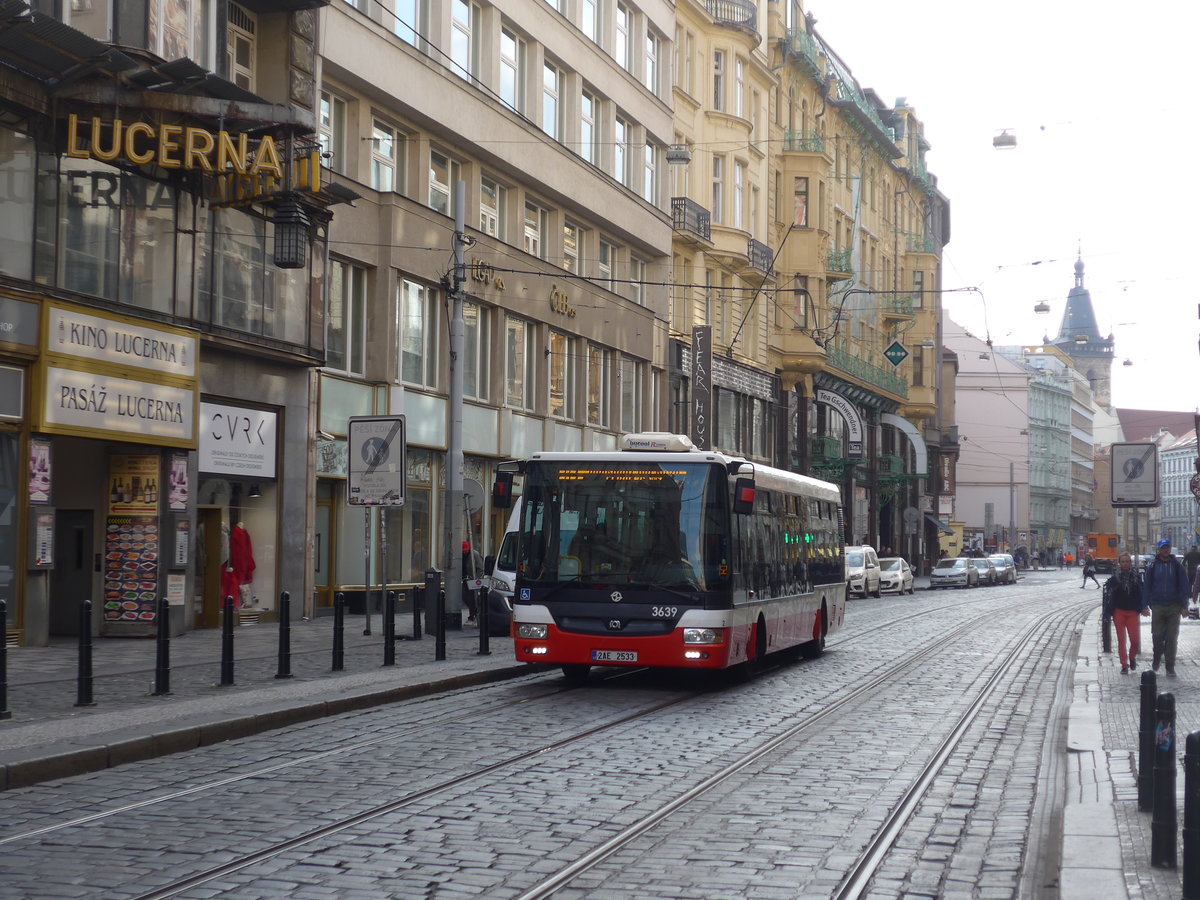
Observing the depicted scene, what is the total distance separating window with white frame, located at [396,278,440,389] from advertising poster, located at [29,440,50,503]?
11576 mm

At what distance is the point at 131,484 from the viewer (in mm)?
22703

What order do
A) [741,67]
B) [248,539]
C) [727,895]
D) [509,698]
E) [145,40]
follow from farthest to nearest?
[741,67] → [248,539] → [145,40] → [509,698] → [727,895]

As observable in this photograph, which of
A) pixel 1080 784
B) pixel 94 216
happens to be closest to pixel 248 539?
pixel 94 216

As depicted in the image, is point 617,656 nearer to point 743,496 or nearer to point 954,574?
point 743,496

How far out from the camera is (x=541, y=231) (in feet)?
126

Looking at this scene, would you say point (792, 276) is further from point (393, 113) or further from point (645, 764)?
point (645, 764)

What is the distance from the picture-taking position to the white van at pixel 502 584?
24750 mm

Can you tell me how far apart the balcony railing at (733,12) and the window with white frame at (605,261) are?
11.4 m

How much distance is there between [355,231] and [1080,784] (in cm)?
2129

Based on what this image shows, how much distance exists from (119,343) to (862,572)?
3528 centimetres

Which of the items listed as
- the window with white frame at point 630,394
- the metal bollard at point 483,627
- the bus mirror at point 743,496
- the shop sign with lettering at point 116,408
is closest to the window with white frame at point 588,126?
the window with white frame at point 630,394

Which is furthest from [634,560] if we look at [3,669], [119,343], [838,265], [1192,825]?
[838,265]

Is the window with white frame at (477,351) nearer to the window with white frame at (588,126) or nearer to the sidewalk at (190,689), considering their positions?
the window with white frame at (588,126)

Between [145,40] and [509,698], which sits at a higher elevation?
[145,40]
